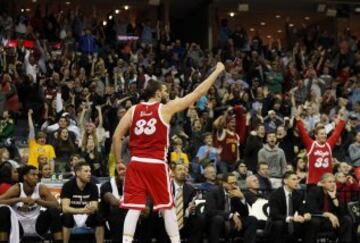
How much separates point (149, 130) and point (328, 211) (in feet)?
16.2

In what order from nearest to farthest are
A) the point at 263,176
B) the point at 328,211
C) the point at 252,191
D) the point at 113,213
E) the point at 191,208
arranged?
the point at 113,213 < the point at 191,208 < the point at 328,211 < the point at 252,191 < the point at 263,176

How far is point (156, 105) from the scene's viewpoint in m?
8.77

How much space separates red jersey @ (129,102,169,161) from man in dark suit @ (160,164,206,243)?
302 centimetres

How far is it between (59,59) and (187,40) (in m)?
9.88

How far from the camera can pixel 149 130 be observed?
344 inches

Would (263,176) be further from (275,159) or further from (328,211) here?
(328,211)

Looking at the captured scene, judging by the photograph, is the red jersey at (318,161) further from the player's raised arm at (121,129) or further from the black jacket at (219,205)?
the player's raised arm at (121,129)

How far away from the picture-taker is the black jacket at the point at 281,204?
12.2 metres

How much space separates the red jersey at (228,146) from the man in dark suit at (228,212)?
13.2ft

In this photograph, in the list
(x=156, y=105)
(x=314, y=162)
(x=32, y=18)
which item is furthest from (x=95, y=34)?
(x=156, y=105)

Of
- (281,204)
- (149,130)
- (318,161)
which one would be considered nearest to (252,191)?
(281,204)

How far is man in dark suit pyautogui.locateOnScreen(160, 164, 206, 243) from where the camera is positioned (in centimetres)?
1188

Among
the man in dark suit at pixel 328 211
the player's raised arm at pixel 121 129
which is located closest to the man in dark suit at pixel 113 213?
the player's raised arm at pixel 121 129

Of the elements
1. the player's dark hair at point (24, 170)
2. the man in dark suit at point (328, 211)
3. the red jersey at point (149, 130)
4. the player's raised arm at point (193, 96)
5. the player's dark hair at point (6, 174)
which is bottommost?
the man in dark suit at point (328, 211)
